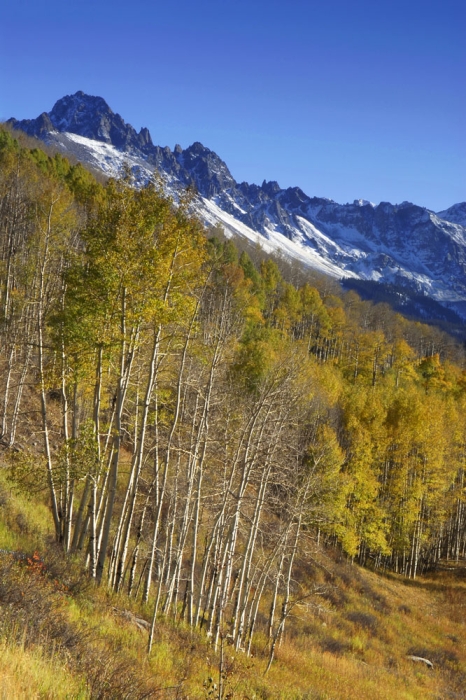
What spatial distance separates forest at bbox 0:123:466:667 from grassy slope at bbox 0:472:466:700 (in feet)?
2.57

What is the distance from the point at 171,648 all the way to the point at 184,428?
6.98 m

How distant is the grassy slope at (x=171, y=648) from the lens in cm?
488

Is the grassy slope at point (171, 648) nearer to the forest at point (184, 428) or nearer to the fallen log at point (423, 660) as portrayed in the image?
the fallen log at point (423, 660)

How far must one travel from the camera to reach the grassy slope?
4883mm

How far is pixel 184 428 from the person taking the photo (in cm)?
1497

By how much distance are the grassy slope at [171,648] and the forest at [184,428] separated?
783 mm

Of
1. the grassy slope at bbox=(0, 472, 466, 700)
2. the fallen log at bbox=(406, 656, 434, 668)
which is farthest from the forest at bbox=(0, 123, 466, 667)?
the fallen log at bbox=(406, 656, 434, 668)

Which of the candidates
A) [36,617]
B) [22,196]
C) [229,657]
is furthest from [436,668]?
[22,196]

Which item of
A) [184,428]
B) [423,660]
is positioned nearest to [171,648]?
[184,428]

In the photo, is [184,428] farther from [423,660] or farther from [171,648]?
[423,660]

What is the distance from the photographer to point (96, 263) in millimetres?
10688

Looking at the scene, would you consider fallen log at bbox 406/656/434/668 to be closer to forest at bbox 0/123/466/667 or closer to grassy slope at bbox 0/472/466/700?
grassy slope at bbox 0/472/466/700

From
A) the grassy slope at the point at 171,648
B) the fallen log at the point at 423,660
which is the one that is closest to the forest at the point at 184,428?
the grassy slope at the point at 171,648

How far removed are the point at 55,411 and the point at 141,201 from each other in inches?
689
